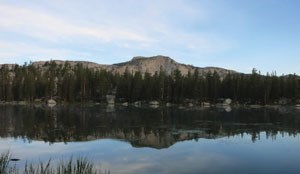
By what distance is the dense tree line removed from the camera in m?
139

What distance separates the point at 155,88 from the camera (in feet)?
473

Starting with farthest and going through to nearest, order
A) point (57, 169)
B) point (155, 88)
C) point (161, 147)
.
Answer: point (155, 88), point (161, 147), point (57, 169)

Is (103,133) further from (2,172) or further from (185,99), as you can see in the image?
(185,99)

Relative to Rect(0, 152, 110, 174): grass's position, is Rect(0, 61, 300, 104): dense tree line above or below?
above

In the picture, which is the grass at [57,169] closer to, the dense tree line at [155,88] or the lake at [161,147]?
the lake at [161,147]

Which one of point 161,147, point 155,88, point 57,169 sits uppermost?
point 155,88

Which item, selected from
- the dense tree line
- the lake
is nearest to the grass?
the lake

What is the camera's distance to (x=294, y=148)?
3431 centimetres

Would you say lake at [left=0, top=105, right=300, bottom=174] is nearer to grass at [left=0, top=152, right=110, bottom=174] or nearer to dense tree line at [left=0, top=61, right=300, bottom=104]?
grass at [left=0, top=152, right=110, bottom=174]

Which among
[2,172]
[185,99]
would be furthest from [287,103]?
[2,172]

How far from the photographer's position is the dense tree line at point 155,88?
457ft

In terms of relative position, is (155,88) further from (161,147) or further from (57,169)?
(57,169)

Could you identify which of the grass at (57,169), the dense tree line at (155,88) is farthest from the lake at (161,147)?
the dense tree line at (155,88)

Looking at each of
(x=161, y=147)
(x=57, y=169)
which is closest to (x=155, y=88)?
(x=161, y=147)
